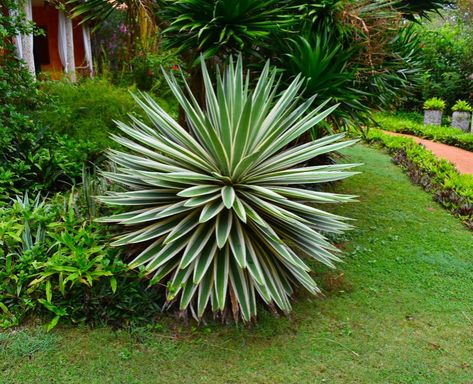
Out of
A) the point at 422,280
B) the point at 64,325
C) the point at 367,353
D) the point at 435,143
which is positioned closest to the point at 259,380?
the point at 367,353

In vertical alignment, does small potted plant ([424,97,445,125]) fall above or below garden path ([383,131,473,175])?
above

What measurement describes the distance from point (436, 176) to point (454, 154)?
9.93ft

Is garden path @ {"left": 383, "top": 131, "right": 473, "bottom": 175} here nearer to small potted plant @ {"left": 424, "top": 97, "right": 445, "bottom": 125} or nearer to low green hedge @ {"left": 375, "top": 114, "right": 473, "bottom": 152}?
low green hedge @ {"left": 375, "top": 114, "right": 473, "bottom": 152}

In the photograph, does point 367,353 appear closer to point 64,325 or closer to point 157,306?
point 157,306

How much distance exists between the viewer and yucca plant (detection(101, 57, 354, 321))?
3.03 m

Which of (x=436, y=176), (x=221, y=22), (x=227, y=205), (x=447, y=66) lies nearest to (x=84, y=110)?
(x=221, y=22)

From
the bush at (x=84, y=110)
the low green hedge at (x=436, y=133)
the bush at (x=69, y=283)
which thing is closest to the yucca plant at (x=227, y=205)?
the bush at (x=69, y=283)

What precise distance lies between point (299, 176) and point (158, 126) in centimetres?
119

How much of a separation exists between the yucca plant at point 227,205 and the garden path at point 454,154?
17.9 ft

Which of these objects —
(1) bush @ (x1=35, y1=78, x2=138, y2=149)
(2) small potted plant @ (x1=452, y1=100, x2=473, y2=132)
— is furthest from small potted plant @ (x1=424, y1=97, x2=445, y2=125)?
(1) bush @ (x1=35, y1=78, x2=138, y2=149)

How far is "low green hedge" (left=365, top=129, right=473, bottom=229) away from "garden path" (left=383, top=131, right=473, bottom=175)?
0.62 meters

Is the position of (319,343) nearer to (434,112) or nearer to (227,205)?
(227,205)

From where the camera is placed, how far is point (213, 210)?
10.1 feet

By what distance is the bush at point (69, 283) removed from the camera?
9.90 ft
